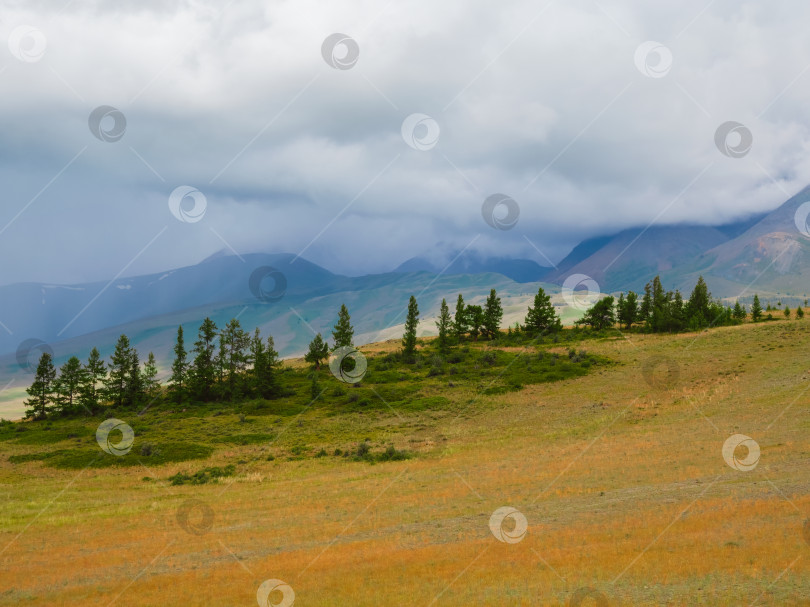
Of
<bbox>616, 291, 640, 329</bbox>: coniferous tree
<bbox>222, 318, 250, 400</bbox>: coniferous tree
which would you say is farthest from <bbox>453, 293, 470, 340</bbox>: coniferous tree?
<bbox>222, 318, 250, 400</bbox>: coniferous tree

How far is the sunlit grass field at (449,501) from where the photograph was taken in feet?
65.6

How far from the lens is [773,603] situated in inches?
632

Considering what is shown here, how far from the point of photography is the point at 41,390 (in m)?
95.8

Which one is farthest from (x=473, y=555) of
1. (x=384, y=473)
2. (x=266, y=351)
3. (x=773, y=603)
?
(x=266, y=351)

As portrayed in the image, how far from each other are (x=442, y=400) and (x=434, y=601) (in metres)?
59.4

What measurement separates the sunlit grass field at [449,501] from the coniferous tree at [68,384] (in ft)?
54.2

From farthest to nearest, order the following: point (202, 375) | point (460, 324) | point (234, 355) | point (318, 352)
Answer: point (460, 324)
point (318, 352)
point (234, 355)
point (202, 375)

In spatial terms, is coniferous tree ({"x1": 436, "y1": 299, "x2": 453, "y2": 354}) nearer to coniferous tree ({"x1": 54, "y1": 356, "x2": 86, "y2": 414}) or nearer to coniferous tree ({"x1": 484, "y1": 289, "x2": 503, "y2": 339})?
coniferous tree ({"x1": 484, "y1": 289, "x2": 503, "y2": 339})

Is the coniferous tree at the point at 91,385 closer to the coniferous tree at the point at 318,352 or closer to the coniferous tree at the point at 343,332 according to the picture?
the coniferous tree at the point at 318,352

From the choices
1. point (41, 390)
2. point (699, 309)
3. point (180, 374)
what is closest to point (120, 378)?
point (180, 374)

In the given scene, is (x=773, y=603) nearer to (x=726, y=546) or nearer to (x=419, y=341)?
(x=726, y=546)

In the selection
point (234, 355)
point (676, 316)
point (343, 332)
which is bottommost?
point (234, 355)

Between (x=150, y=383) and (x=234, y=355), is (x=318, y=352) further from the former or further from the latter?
(x=150, y=383)

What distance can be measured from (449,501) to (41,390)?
295 feet
